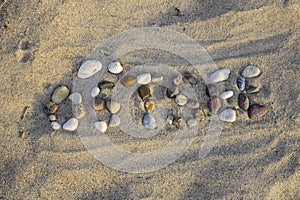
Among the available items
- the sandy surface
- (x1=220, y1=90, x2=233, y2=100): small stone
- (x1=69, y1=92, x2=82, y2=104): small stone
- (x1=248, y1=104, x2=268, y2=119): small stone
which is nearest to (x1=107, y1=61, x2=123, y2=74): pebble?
the sandy surface

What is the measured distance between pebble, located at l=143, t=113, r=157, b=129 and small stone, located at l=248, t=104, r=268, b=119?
0.75 meters

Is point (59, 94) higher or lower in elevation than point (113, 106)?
higher

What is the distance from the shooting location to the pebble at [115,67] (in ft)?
11.0

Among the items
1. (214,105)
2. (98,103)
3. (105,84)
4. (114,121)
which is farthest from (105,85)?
(214,105)

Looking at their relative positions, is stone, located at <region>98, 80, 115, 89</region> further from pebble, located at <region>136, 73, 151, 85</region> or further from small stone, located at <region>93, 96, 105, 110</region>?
pebble, located at <region>136, 73, 151, 85</region>

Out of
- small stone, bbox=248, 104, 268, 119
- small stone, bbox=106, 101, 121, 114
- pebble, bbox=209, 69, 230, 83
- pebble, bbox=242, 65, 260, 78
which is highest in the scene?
small stone, bbox=106, 101, 121, 114

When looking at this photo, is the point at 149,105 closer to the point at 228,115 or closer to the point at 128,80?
the point at 128,80

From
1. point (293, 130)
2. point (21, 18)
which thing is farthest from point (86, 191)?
point (293, 130)

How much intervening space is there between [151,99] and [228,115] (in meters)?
0.61

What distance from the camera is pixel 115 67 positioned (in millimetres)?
3355

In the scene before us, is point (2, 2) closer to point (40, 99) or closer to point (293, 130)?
point (40, 99)

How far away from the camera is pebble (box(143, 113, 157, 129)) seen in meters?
3.37

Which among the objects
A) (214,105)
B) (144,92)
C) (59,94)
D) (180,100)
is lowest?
(214,105)

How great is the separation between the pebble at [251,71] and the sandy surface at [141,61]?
0.06 meters
